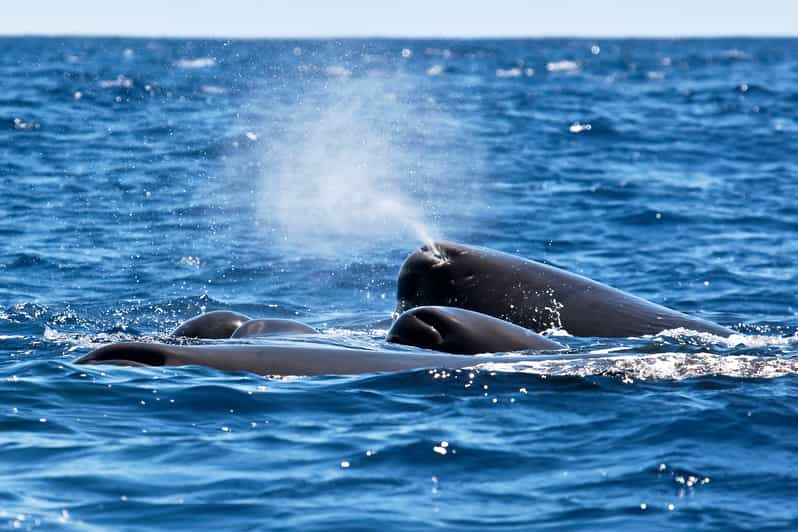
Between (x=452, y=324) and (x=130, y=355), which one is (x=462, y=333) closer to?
(x=452, y=324)

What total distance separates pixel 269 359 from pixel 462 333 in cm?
174

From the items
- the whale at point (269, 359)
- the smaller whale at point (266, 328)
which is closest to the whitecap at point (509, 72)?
the smaller whale at point (266, 328)

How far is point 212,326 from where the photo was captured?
12.8 m

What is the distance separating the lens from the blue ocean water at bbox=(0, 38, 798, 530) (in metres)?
8.33

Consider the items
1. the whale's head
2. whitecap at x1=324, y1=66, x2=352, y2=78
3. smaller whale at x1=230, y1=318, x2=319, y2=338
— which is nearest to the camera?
smaller whale at x1=230, y1=318, x2=319, y2=338

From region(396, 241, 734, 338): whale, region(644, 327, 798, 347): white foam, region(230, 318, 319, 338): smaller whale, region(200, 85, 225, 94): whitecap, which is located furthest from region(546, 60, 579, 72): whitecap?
region(230, 318, 319, 338): smaller whale

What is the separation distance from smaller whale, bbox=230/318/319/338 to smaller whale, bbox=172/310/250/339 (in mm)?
181

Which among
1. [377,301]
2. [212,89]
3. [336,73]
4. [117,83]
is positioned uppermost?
[336,73]

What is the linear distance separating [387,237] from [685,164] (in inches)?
457

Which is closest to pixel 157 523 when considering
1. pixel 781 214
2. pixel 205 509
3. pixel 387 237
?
pixel 205 509

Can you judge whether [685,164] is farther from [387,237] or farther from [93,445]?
[93,445]

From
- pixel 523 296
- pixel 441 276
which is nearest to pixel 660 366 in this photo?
pixel 523 296

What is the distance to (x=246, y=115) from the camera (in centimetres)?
4266

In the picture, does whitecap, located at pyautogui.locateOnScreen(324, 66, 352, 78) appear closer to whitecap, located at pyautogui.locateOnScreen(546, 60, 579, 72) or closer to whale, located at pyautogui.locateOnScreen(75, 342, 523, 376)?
whitecap, located at pyautogui.locateOnScreen(546, 60, 579, 72)
